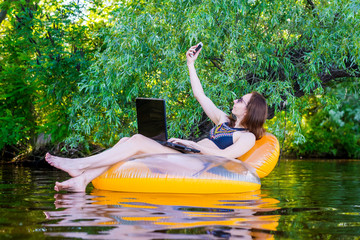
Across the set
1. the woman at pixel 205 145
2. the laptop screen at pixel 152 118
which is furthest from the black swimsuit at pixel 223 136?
the laptop screen at pixel 152 118

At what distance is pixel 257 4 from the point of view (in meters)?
6.81

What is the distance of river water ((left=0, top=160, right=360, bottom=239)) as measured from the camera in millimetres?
2502

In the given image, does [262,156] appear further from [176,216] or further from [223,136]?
[176,216]

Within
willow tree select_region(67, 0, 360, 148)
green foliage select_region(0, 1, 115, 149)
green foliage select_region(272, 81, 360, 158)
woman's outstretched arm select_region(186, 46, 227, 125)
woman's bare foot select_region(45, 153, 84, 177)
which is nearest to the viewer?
woman's bare foot select_region(45, 153, 84, 177)

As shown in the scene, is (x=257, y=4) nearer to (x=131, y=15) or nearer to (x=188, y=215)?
(x=131, y=15)

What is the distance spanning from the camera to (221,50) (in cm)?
686

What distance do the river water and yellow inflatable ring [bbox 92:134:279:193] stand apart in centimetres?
15

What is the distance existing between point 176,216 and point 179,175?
5.23 ft

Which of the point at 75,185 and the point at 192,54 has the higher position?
the point at 192,54

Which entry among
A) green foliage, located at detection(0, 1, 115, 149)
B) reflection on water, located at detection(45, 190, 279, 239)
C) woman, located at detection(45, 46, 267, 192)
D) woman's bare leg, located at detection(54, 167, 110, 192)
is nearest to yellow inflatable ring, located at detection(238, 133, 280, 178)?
woman, located at detection(45, 46, 267, 192)

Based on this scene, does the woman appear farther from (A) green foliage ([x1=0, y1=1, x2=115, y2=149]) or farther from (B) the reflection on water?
(A) green foliage ([x1=0, y1=1, x2=115, y2=149])

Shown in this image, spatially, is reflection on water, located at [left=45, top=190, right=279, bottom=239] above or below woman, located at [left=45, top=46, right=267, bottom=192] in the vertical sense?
below

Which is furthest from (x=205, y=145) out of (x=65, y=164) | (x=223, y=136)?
(x=65, y=164)

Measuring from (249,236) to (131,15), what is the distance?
5.52 meters
